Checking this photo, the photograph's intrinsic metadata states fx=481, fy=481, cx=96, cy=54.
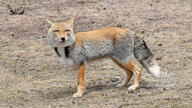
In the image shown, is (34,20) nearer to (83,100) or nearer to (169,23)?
(169,23)

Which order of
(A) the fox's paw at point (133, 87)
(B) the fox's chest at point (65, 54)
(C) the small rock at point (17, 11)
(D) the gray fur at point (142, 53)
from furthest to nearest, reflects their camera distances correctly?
(C) the small rock at point (17, 11) → (D) the gray fur at point (142, 53) → (A) the fox's paw at point (133, 87) → (B) the fox's chest at point (65, 54)

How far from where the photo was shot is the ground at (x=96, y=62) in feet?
27.9

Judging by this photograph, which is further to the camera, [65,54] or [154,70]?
[154,70]

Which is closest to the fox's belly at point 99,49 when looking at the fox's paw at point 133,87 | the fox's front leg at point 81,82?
the fox's front leg at point 81,82

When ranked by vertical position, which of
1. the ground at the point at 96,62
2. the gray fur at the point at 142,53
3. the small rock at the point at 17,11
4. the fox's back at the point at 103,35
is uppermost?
the fox's back at the point at 103,35

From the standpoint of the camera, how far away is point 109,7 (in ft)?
51.2

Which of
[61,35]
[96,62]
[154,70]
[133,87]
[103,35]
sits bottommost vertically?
[96,62]

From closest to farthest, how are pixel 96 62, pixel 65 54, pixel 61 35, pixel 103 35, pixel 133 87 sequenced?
pixel 61 35 < pixel 65 54 < pixel 133 87 < pixel 103 35 < pixel 96 62

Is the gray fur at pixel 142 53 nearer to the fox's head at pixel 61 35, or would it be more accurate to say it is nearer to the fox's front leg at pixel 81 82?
the fox's front leg at pixel 81 82

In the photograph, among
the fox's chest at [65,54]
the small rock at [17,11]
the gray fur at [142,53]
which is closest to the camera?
the fox's chest at [65,54]

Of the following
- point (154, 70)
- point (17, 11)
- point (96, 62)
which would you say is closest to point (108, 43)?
point (154, 70)

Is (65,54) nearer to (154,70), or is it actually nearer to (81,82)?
(81,82)

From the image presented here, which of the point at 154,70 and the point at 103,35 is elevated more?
the point at 103,35

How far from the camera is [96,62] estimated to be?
10.8m
